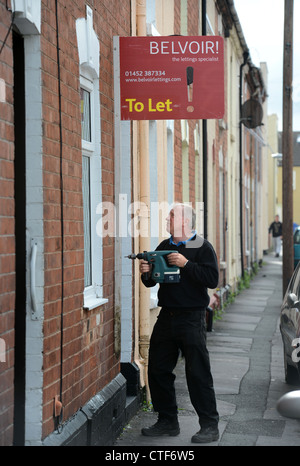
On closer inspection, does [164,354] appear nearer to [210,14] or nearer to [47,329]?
[47,329]

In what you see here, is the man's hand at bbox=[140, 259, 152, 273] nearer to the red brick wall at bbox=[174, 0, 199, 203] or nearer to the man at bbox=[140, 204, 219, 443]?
the man at bbox=[140, 204, 219, 443]

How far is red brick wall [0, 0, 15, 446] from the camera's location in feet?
15.0

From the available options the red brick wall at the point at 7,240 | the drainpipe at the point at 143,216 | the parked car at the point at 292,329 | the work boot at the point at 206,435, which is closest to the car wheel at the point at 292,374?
the parked car at the point at 292,329

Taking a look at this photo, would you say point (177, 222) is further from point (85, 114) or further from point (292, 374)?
point (292, 374)

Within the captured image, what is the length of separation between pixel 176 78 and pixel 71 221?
6.11 ft

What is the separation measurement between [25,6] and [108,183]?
8.80ft

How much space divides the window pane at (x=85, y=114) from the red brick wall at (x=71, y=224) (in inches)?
6.9

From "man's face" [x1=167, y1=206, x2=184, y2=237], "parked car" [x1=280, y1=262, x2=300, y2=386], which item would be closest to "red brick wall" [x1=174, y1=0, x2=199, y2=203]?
"parked car" [x1=280, y1=262, x2=300, y2=386]

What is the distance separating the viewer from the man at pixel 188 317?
6.80m

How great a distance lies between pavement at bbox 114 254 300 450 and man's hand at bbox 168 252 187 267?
1428 mm

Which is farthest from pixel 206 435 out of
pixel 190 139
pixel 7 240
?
pixel 190 139

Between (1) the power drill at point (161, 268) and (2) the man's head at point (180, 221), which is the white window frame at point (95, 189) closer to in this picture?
(1) the power drill at point (161, 268)

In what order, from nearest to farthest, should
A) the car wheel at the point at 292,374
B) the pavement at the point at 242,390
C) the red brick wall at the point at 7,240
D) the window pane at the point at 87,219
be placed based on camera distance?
the red brick wall at the point at 7,240, the window pane at the point at 87,219, the pavement at the point at 242,390, the car wheel at the point at 292,374
